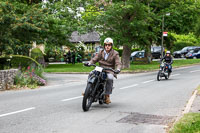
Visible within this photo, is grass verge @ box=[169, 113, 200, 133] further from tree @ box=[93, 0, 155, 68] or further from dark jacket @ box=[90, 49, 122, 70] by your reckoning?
tree @ box=[93, 0, 155, 68]

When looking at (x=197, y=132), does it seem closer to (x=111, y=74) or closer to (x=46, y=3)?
(x=111, y=74)

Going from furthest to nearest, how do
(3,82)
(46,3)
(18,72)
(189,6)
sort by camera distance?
(189,6) < (46,3) < (18,72) < (3,82)

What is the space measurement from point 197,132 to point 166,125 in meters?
1.17

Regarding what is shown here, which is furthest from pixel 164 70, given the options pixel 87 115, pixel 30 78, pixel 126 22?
pixel 87 115

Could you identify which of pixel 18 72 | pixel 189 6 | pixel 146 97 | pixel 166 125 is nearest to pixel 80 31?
pixel 18 72

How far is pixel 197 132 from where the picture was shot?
572 cm

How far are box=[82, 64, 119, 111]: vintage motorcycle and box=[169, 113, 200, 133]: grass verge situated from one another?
2.32 meters

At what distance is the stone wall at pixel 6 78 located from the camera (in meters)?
14.1

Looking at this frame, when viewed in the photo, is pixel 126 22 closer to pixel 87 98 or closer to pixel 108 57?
pixel 108 57

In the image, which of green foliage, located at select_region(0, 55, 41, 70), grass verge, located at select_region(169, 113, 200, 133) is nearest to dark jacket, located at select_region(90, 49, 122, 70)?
grass verge, located at select_region(169, 113, 200, 133)

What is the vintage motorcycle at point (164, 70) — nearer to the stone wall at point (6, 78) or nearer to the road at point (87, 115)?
the stone wall at point (6, 78)

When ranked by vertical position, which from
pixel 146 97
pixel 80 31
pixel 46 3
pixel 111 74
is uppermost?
pixel 46 3

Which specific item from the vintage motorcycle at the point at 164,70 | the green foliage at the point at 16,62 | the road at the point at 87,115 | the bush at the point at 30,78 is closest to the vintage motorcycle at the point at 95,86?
the road at the point at 87,115

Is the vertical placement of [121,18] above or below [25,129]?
above
